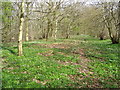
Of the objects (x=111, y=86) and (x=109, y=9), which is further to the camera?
(x=109, y=9)

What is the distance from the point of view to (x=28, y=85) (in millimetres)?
7051

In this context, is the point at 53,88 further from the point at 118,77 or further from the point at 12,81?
the point at 118,77

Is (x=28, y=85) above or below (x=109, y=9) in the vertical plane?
below

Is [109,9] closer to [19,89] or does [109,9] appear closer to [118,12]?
[118,12]

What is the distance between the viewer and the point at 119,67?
11.4 metres

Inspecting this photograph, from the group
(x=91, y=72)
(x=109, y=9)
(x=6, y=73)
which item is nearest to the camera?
(x=6, y=73)

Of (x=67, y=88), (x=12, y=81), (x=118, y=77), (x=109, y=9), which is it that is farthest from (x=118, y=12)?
(x=12, y=81)

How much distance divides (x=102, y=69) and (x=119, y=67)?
6.16ft

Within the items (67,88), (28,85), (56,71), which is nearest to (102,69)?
(56,71)

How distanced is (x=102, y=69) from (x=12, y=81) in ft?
24.1

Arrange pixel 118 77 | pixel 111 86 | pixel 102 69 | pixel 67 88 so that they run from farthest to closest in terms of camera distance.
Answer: pixel 102 69 → pixel 118 77 → pixel 111 86 → pixel 67 88

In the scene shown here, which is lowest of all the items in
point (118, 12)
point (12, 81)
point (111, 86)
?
point (111, 86)

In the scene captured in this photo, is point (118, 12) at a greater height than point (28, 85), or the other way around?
point (118, 12)

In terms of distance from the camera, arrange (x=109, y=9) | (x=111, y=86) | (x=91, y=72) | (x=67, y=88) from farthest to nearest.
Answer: (x=109, y=9)
(x=91, y=72)
(x=111, y=86)
(x=67, y=88)
